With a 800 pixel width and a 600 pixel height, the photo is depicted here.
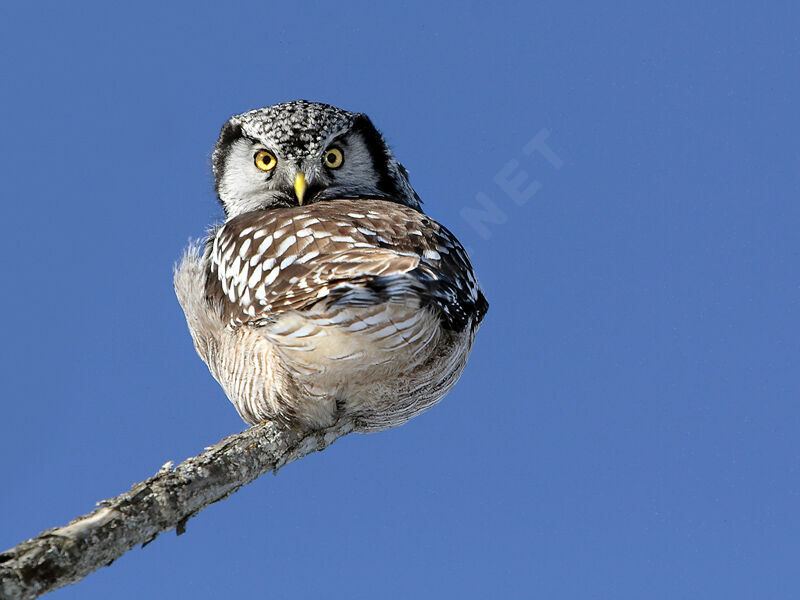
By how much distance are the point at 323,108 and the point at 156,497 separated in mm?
2461

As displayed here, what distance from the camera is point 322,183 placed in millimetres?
4348

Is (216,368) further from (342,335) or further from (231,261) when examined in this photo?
(342,335)

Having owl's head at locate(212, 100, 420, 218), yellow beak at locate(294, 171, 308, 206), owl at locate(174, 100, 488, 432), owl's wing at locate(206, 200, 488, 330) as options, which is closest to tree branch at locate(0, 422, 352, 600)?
owl at locate(174, 100, 488, 432)

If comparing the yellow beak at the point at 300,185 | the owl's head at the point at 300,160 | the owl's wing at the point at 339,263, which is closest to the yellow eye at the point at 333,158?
the owl's head at the point at 300,160

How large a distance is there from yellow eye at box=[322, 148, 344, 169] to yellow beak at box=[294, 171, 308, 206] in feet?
0.68

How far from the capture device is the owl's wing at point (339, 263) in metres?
3.04

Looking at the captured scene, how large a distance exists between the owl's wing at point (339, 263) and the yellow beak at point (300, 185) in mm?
235

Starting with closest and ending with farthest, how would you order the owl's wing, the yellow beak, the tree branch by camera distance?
the tree branch
the owl's wing
the yellow beak

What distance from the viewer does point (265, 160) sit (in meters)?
4.45

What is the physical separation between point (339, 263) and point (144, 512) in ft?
3.72

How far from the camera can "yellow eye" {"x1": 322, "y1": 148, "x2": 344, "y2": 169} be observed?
4441 mm

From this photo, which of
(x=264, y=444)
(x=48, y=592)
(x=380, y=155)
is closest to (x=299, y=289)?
(x=264, y=444)

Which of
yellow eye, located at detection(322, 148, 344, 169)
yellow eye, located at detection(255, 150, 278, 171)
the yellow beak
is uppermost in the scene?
yellow eye, located at detection(255, 150, 278, 171)

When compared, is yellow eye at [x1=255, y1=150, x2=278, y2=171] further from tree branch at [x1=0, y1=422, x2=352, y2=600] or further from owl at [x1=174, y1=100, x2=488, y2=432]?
tree branch at [x1=0, y1=422, x2=352, y2=600]
